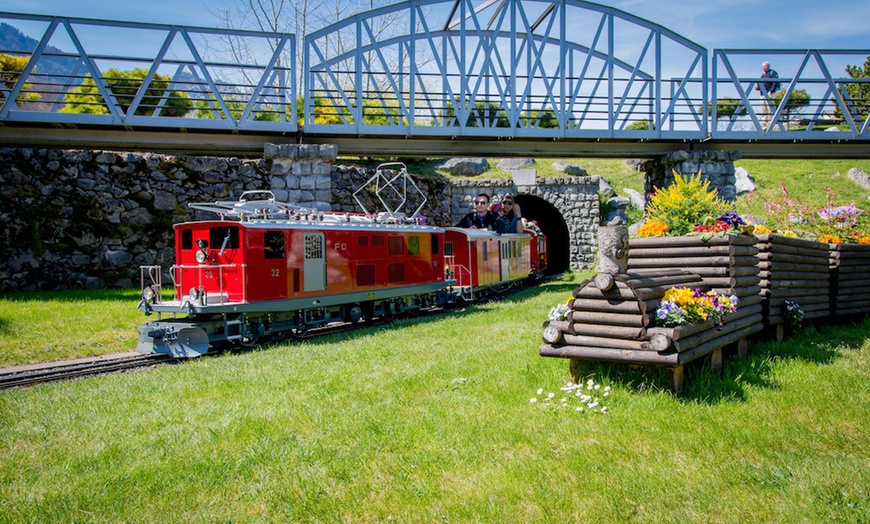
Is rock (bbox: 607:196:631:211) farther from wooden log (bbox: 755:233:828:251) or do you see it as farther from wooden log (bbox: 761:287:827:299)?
wooden log (bbox: 761:287:827:299)

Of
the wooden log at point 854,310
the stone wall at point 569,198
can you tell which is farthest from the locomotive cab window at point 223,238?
the stone wall at point 569,198

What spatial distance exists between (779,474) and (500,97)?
16.1 meters

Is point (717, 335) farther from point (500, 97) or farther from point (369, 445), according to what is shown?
point (500, 97)

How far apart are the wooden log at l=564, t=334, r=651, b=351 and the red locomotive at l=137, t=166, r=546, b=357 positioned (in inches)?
252

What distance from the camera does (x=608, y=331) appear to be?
619 centimetres

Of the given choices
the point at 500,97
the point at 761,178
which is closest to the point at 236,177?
the point at 500,97

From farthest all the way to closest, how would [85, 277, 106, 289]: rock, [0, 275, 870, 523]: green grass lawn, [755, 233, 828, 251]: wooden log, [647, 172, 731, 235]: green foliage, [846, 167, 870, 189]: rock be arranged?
[846, 167, 870, 189]: rock < [85, 277, 106, 289]: rock < [755, 233, 828, 251]: wooden log < [647, 172, 731, 235]: green foliage < [0, 275, 870, 523]: green grass lawn

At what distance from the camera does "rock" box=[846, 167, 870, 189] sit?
1237 inches

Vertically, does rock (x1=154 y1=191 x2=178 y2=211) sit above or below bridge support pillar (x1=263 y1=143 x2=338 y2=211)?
below

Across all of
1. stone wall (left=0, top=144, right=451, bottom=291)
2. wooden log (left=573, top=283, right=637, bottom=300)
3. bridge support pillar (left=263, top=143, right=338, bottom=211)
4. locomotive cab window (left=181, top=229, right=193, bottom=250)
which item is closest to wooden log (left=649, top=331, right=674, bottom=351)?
wooden log (left=573, top=283, right=637, bottom=300)

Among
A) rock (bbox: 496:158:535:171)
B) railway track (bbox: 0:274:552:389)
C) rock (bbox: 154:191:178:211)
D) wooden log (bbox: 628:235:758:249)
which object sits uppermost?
rock (bbox: 496:158:535:171)

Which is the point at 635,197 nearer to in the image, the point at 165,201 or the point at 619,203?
the point at 619,203

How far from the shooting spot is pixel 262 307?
1091cm

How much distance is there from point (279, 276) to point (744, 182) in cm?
2936
